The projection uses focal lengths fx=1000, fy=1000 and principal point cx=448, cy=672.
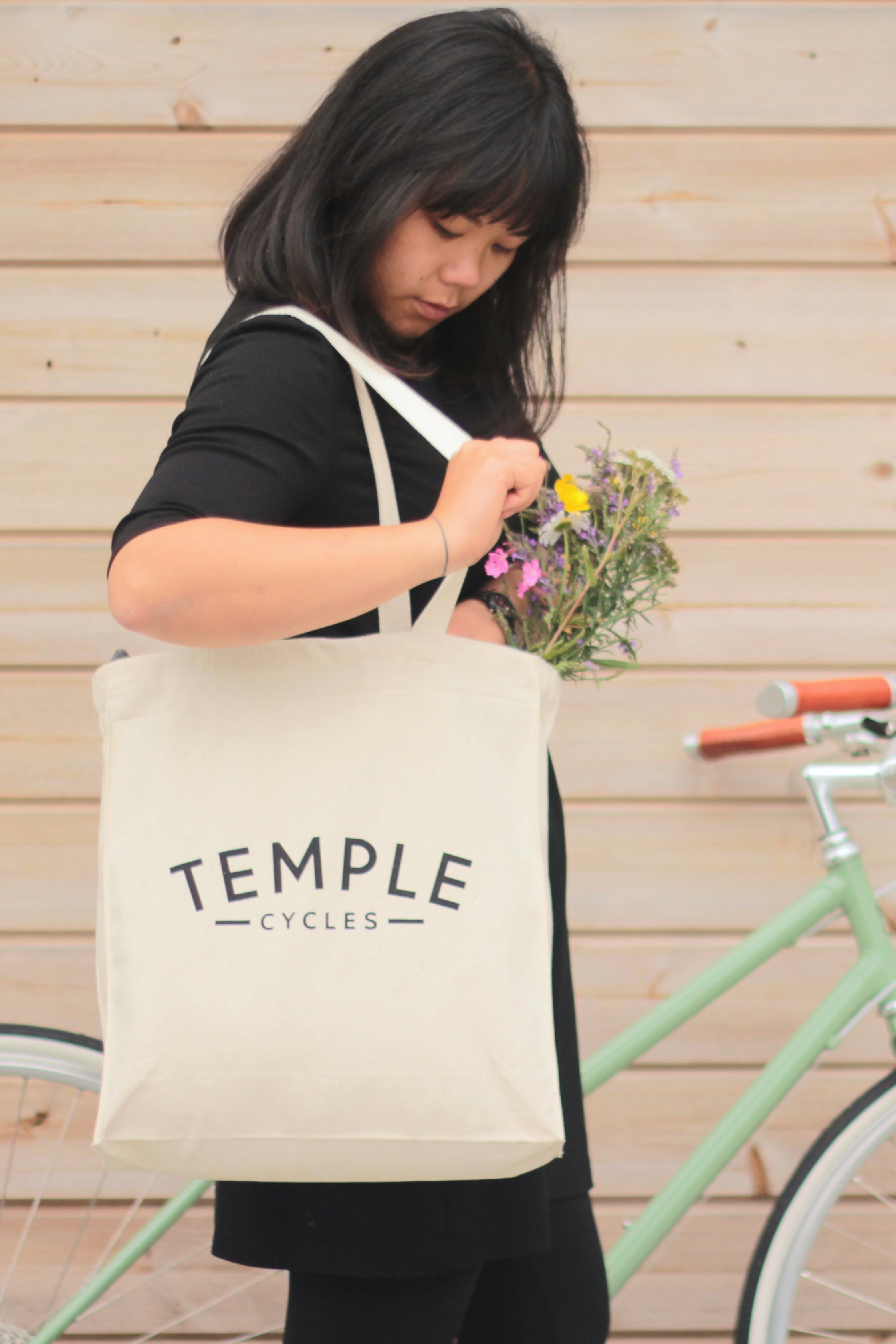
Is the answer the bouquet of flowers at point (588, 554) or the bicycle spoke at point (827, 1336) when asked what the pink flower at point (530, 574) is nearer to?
the bouquet of flowers at point (588, 554)

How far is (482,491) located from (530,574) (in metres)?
0.09

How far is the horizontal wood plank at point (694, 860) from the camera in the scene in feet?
4.03

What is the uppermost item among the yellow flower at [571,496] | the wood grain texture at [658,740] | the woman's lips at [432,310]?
the woman's lips at [432,310]

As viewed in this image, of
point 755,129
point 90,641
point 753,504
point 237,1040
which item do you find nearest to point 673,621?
point 753,504

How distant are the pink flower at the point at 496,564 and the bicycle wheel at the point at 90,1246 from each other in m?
0.92

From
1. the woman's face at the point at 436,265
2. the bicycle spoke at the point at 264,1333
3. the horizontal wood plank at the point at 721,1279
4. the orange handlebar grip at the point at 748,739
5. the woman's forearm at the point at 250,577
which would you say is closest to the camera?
the woman's forearm at the point at 250,577

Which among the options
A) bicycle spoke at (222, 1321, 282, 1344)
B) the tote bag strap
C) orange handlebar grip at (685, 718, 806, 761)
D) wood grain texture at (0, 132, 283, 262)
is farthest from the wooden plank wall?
the tote bag strap

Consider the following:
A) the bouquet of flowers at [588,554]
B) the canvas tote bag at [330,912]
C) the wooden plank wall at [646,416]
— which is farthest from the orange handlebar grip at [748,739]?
the canvas tote bag at [330,912]

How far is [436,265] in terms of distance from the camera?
640 mm

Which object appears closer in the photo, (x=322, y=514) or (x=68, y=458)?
(x=322, y=514)

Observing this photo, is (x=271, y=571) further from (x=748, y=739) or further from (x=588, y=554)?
(x=748, y=739)

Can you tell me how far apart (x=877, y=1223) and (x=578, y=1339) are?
2.34ft

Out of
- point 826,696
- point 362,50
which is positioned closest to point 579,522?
point 826,696

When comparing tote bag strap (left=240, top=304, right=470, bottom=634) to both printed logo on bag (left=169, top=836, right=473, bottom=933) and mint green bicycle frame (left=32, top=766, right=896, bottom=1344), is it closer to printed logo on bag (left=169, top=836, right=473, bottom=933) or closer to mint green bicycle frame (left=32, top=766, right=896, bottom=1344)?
printed logo on bag (left=169, top=836, right=473, bottom=933)
